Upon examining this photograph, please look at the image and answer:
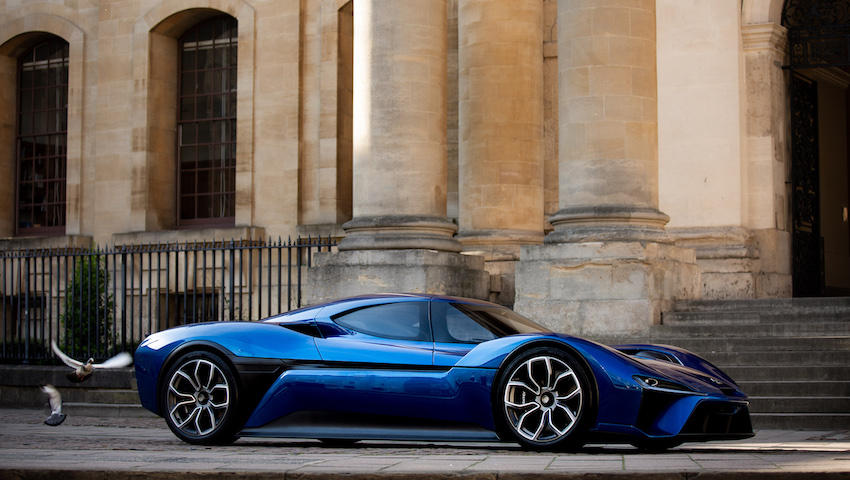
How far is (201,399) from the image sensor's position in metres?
8.34

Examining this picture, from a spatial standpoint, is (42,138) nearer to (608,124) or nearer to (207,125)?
(207,125)

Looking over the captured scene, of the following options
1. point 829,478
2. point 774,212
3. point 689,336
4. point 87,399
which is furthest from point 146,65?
point 829,478

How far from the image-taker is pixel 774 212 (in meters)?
16.3

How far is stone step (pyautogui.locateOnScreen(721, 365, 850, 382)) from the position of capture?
1065cm

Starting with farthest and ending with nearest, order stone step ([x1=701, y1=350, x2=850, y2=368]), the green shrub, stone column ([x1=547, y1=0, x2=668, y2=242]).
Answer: the green shrub, stone column ([x1=547, y1=0, x2=668, y2=242]), stone step ([x1=701, y1=350, x2=850, y2=368])

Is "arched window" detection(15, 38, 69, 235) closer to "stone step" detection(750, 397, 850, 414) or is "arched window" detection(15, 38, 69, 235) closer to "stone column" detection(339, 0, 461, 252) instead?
"stone column" detection(339, 0, 461, 252)

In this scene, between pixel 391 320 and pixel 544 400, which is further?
pixel 391 320

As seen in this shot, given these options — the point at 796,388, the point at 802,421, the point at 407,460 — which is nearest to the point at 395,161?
the point at 796,388

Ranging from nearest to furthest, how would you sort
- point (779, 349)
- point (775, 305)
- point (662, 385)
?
point (662, 385)
point (779, 349)
point (775, 305)

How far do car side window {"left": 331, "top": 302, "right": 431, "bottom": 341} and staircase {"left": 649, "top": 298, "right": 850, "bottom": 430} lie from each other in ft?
12.6

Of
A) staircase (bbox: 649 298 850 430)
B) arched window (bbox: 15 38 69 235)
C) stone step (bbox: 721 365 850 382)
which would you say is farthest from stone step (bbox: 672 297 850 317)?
arched window (bbox: 15 38 69 235)

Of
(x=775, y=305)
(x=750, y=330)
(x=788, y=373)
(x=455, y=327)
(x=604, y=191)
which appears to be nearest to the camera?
(x=455, y=327)

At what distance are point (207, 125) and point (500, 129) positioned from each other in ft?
26.1

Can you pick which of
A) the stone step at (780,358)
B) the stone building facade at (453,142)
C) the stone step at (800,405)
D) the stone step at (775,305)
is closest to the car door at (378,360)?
the stone step at (800,405)
